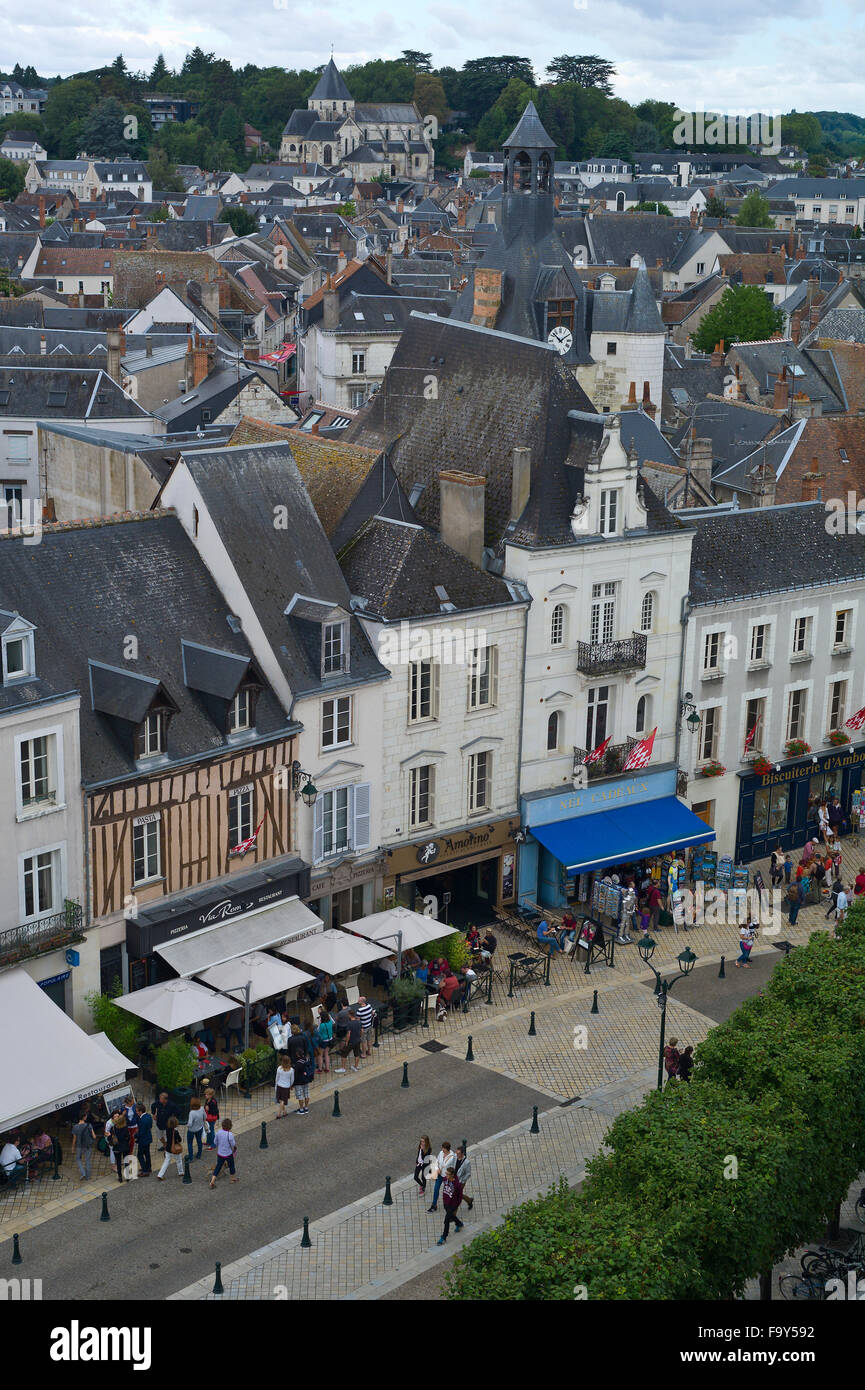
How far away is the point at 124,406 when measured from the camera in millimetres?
63062

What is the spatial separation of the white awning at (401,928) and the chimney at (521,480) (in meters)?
9.54

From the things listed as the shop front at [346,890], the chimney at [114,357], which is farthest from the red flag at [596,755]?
the chimney at [114,357]

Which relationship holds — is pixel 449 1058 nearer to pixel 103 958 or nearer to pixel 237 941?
pixel 237 941

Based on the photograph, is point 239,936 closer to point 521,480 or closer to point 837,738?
point 521,480

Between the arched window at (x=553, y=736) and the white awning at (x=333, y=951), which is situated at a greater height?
the arched window at (x=553, y=736)

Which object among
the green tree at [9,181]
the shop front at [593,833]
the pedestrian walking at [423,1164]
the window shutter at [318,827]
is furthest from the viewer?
the green tree at [9,181]

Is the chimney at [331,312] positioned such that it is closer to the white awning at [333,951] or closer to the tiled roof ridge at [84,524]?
the tiled roof ridge at [84,524]

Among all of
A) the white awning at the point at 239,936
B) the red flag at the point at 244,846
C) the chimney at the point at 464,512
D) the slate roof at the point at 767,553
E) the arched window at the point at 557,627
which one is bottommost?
the white awning at the point at 239,936

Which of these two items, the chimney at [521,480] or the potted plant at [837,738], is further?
the potted plant at [837,738]

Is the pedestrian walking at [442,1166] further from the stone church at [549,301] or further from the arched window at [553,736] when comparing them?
the stone church at [549,301]

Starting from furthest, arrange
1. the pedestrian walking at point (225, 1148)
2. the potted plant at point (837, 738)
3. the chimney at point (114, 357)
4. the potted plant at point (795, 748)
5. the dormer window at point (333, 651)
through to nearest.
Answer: the chimney at point (114, 357) → the potted plant at point (837, 738) → the potted plant at point (795, 748) → the dormer window at point (333, 651) → the pedestrian walking at point (225, 1148)

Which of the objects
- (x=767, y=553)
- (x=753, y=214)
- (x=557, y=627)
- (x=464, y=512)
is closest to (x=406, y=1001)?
(x=557, y=627)

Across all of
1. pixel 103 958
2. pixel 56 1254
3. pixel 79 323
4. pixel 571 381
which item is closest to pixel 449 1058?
pixel 103 958

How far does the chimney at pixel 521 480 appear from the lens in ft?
125
